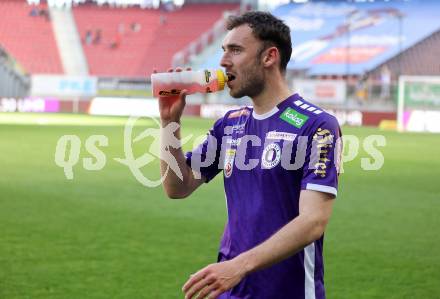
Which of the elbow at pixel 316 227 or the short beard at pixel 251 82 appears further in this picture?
the short beard at pixel 251 82

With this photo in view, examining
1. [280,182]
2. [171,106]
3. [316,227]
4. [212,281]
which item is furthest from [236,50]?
[212,281]

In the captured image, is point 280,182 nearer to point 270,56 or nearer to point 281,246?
point 281,246

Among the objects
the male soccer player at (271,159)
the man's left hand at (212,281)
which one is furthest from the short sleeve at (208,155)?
the man's left hand at (212,281)

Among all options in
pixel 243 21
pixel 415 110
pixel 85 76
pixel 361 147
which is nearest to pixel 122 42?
pixel 85 76

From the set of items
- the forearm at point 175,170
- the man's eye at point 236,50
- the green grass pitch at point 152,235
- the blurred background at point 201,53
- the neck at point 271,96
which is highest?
the blurred background at point 201,53

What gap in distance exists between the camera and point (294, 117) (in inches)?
136

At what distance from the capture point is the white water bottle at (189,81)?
331 cm

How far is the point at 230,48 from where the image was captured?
11.4ft

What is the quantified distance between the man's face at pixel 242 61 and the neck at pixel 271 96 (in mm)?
82

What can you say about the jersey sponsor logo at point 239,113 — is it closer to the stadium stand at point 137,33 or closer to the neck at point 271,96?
the neck at point 271,96

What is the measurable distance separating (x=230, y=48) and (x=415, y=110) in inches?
1233

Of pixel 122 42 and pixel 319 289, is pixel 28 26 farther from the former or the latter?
pixel 319 289

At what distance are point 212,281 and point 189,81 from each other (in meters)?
0.86

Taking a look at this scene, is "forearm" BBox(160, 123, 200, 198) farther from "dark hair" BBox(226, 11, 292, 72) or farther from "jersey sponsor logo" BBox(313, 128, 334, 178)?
"jersey sponsor logo" BBox(313, 128, 334, 178)
